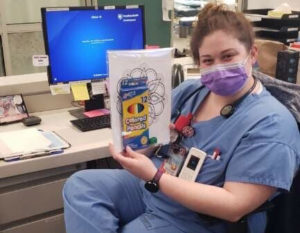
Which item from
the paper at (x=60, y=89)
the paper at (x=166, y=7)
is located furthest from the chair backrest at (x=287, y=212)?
the paper at (x=166, y=7)

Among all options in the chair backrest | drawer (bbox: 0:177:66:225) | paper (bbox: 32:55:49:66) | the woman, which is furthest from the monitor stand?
the chair backrest

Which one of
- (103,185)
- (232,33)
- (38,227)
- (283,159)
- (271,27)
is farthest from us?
(271,27)

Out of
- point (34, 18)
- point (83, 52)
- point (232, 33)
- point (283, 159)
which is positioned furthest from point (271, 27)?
point (34, 18)

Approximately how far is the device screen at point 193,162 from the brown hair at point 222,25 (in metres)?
0.34

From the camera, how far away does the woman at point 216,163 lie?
3.70 feet

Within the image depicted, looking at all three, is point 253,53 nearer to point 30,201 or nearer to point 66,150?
point 66,150

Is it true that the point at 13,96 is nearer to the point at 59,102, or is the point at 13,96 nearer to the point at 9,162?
the point at 59,102

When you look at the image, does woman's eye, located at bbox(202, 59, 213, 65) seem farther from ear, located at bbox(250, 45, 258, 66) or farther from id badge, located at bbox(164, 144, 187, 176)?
id badge, located at bbox(164, 144, 187, 176)

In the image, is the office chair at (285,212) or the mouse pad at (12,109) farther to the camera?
the mouse pad at (12,109)

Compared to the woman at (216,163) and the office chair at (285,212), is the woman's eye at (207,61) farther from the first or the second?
the office chair at (285,212)

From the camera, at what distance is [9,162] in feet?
4.87

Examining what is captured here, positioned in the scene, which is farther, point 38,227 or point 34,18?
point 34,18

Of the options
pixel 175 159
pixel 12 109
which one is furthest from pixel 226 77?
Result: pixel 12 109

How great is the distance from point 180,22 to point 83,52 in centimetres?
191
